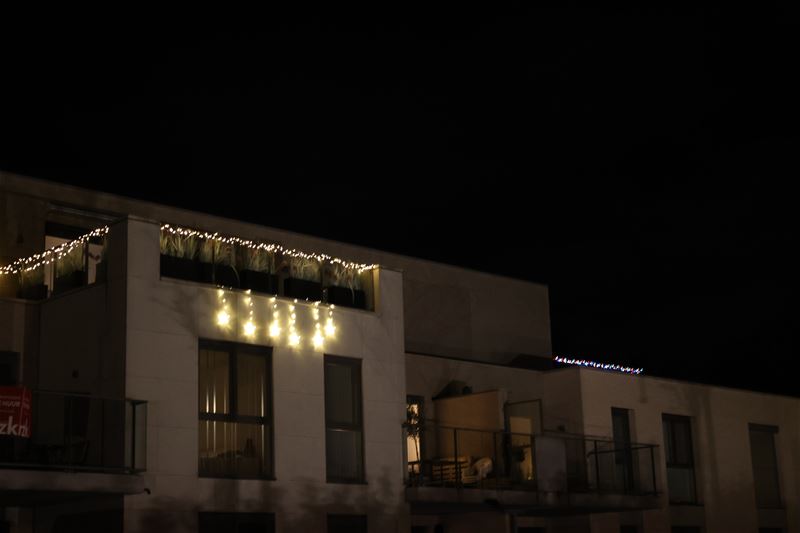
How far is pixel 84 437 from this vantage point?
17141mm

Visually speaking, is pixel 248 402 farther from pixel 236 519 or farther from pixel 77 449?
pixel 77 449

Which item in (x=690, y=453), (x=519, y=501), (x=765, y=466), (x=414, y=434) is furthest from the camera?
(x=765, y=466)

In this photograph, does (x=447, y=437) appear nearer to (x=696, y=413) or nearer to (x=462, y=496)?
(x=462, y=496)

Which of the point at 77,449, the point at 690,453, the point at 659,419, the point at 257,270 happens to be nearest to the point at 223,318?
the point at 257,270

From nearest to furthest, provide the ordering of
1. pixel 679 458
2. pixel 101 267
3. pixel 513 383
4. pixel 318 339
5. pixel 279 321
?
pixel 101 267 → pixel 279 321 → pixel 318 339 → pixel 513 383 → pixel 679 458

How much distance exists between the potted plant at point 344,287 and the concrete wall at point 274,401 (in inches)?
11.0

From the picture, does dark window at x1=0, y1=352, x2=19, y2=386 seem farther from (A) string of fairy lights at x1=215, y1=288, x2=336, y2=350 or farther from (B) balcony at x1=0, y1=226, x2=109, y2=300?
(A) string of fairy lights at x1=215, y1=288, x2=336, y2=350

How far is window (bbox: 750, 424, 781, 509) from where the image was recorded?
30.1m

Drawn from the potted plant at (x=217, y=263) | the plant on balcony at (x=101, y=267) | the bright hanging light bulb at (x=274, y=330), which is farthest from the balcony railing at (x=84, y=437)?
the bright hanging light bulb at (x=274, y=330)

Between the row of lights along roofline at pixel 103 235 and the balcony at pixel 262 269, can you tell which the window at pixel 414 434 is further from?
the row of lights along roofline at pixel 103 235

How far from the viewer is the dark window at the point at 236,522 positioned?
17578mm

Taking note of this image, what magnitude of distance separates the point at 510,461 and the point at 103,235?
8858 mm

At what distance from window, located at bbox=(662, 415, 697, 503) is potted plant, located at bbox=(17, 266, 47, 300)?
49.2 ft

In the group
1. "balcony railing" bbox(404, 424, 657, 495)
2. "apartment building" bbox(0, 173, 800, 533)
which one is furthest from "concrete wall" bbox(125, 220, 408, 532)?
"balcony railing" bbox(404, 424, 657, 495)
